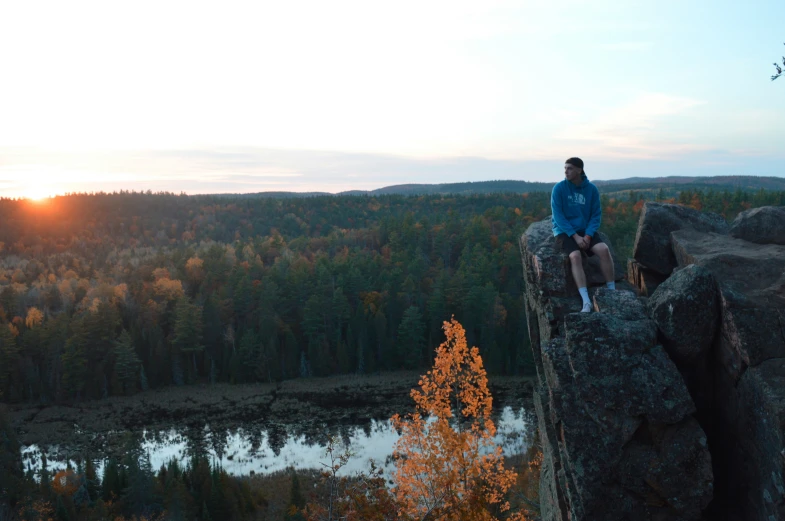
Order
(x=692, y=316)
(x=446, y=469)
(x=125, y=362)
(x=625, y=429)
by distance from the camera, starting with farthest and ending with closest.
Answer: (x=125, y=362) → (x=446, y=469) → (x=692, y=316) → (x=625, y=429)

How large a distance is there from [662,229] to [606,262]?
1.89m

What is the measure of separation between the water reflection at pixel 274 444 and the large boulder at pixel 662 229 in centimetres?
2938

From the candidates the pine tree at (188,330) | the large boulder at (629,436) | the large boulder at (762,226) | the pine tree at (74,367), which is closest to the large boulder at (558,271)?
the large boulder at (629,436)

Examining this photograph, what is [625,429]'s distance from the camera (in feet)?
24.9

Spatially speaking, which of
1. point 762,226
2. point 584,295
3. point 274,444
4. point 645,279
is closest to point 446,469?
point 645,279

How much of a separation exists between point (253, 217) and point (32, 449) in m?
116

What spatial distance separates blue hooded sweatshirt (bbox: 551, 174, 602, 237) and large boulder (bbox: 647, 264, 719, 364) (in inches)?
95.8

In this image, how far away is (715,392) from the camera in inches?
327

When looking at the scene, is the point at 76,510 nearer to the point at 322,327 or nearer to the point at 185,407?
the point at 185,407

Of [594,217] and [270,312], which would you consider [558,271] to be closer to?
[594,217]

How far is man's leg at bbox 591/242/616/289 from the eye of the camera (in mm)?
10055

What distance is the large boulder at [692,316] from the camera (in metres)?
8.23

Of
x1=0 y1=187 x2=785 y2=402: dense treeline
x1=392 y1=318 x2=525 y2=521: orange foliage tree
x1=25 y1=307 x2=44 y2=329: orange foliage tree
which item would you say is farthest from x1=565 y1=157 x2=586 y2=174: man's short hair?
x1=25 y1=307 x2=44 y2=329: orange foliage tree

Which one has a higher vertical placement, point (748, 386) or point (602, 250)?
point (602, 250)
